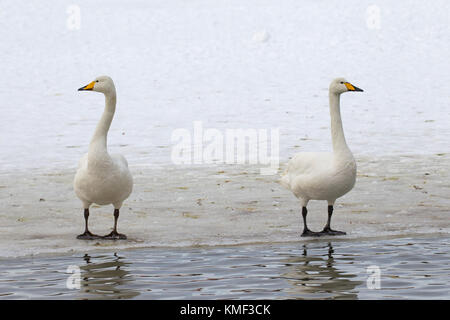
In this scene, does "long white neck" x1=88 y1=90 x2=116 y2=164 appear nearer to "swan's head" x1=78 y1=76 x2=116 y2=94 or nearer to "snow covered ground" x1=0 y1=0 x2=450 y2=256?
"swan's head" x1=78 y1=76 x2=116 y2=94

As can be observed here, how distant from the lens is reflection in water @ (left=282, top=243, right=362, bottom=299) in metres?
7.93

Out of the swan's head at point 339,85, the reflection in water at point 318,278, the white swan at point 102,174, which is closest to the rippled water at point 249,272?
the reflection in water at point 318,278

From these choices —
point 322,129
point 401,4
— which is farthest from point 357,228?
point 401,4

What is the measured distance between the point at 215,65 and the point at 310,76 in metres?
3.87

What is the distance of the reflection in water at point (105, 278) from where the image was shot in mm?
7945

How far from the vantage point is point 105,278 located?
8.55 meters

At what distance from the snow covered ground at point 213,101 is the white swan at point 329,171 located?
709 mm

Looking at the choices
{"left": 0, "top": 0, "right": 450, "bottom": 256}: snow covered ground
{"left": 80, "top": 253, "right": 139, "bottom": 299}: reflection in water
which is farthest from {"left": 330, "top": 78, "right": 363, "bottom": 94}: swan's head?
{"left": 80, "top": 253, "right": 139, "bottom": 299}: reflection in water

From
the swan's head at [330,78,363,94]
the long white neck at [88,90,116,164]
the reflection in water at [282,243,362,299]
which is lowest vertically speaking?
the reflection in water at [282,243,362,299]

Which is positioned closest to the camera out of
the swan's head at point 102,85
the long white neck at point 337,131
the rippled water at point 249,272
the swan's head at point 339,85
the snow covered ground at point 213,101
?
the rippled water at point 249,272

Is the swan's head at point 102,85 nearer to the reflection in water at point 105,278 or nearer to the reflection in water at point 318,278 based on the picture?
the reflection in water at point 105,278

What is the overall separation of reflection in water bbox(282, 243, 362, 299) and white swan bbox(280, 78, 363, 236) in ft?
2.84

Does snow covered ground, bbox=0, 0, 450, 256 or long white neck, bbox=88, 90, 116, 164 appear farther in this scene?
snow covered ground, bbox=0, 0, 450, 256

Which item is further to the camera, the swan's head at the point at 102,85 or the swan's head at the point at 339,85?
the swan's head at the point at 339,85
